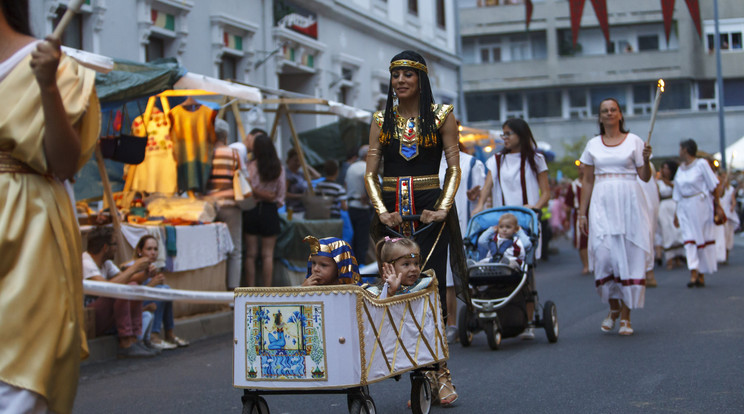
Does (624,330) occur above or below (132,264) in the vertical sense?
below

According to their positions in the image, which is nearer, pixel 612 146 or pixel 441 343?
pixel 441 343

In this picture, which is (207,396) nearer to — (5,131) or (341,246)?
(341,246)

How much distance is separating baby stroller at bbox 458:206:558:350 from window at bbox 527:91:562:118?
50558mm

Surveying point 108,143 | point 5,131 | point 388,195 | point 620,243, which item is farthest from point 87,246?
point 5,131

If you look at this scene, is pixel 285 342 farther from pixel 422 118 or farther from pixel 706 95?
pixel 706 95

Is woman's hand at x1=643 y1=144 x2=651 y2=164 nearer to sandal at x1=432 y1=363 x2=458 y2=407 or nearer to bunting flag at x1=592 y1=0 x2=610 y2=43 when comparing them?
sandal at x1=432 y1=363 x2=458 y2=407

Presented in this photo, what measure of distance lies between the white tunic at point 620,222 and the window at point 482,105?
50.9 m

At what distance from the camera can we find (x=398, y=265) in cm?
578


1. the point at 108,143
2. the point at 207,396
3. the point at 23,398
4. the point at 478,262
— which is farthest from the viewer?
the point at 108,143

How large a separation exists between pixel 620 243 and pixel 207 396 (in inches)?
172

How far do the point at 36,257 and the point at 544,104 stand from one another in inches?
2270

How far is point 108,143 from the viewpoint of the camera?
1095 centimetres

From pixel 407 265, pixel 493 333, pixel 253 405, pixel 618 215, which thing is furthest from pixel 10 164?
pixel 618 215

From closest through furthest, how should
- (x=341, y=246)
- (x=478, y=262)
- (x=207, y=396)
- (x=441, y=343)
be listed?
(x=341, y=246) → (x=441, y=343) → (x=207, y=396) → (x=478, y=262)
